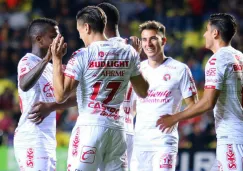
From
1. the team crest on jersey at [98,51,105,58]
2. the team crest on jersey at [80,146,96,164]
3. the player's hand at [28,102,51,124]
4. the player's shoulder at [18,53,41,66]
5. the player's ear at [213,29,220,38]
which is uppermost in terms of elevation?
the player's ear at [213,29,220,38]

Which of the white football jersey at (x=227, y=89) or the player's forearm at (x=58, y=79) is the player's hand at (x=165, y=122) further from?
the player's forearm at (x=58, y=79)

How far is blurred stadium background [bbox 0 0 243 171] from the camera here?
14.9m

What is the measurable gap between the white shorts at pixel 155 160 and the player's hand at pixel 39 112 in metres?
1.40

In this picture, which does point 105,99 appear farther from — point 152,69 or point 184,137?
point 184,137

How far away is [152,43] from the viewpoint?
8891 millimetres

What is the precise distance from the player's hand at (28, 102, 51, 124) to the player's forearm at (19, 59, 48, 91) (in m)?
0.26

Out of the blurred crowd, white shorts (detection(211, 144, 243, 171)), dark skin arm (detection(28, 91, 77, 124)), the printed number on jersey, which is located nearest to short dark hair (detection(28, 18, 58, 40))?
dark skin arm (detection(28, 91, 77, 124))

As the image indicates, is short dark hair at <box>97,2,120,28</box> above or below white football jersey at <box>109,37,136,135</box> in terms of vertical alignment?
above

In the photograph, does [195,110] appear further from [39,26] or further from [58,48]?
[39,26]

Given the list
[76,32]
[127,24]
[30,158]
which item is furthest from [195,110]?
[127,24]

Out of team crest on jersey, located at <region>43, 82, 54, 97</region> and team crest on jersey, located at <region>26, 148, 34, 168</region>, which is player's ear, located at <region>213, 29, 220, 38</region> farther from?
team crest on jersey, located at <region>26, 148, 34, 168</region>

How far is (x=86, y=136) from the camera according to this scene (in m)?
7.06

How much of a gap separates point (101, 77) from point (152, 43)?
1.95 meters

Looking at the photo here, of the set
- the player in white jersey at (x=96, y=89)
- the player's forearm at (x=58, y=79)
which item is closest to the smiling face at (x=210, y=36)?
the player in white jersey at (x=96, y=89)
